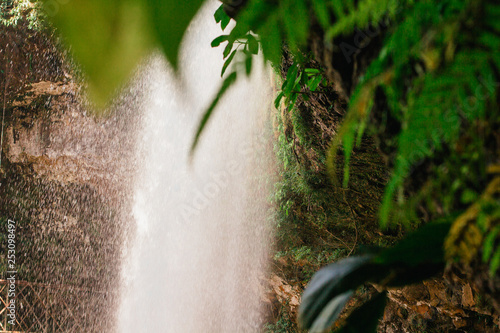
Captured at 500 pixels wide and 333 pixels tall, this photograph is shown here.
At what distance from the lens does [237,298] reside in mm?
4762

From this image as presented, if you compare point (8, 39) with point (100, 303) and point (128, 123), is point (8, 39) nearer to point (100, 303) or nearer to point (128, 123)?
point (128, 123)

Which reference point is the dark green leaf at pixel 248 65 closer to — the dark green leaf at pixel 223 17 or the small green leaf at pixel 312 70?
the dark green leaf at pixel 223 17

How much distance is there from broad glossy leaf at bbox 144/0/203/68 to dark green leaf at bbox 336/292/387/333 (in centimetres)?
31

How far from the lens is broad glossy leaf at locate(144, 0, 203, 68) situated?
150 millimetres

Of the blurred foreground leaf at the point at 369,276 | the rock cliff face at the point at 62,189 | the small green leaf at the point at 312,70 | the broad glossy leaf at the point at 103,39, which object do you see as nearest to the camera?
the broad glossy leaf at the point at 103,39

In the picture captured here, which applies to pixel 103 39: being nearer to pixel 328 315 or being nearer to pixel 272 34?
pixel 272 34

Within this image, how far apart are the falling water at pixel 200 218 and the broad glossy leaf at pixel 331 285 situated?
367cm

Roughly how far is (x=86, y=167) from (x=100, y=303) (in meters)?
2.17

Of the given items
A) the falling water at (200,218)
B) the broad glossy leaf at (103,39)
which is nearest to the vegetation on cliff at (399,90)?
the broad glossy leaf at (103,39)

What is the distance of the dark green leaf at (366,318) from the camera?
0.34 metres

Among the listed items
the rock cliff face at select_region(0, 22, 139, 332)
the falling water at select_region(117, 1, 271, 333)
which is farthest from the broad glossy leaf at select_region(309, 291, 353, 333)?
the rock cliff face at select_region(0, 22, 139, 332)

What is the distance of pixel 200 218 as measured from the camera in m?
5.01

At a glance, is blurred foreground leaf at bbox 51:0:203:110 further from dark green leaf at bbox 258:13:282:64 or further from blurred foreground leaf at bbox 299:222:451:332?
blurred foreground leaf at bbox 299:222:451:332

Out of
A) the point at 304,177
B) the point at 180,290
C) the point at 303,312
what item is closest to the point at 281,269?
the point at 304,177
